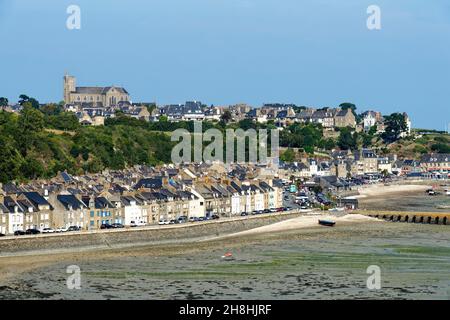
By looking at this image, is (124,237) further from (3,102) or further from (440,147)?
(3,102)

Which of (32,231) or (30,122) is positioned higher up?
(30,122)

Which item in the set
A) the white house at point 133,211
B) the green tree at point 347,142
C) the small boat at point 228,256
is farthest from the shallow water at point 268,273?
the green tree at point 347,142

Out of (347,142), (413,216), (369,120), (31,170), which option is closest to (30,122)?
(31,170)

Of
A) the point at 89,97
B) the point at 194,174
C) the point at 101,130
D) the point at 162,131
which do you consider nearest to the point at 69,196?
the point at 194,174

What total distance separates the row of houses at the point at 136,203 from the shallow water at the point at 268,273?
5904mm

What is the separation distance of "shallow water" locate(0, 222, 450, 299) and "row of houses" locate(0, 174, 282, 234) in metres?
5.90

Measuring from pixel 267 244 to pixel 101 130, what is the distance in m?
46.9

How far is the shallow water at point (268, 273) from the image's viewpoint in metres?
30.6

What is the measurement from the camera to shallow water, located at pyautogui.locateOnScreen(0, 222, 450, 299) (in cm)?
3061

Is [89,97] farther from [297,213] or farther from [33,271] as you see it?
[33,271]

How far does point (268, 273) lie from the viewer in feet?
113

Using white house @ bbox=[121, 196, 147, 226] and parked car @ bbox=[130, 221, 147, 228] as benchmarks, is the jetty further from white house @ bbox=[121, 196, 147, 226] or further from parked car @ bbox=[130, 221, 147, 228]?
parked car @ bbox=[130, 221, 147, 228]

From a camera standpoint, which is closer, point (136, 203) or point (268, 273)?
point (268, 273)

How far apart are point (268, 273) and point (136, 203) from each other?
Answer: 15074 mm
